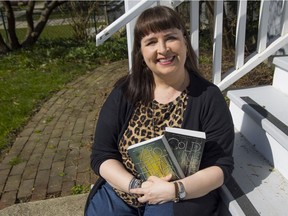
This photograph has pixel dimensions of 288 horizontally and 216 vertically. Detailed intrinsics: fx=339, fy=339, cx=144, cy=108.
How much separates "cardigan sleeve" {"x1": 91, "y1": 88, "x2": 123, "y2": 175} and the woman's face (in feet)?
0.86

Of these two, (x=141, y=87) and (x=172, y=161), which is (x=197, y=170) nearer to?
(x=172, y=161)

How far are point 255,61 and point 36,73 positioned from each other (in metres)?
4.32

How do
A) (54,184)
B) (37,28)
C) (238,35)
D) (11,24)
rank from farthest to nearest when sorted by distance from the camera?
(37,28) < (11,24) < (54,184) < (238,35)

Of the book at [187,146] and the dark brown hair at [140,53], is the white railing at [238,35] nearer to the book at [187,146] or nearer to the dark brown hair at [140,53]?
the dark brown hair at [140,53]

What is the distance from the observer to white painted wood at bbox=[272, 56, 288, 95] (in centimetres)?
220

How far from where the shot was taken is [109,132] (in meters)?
1.70

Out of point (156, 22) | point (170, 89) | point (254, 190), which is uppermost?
point (156, 22)

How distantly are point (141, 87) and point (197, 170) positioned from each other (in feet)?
1.64

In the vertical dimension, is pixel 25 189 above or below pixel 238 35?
below

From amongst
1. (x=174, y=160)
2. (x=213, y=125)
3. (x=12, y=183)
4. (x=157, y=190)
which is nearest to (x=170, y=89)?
(x=213, y=125)

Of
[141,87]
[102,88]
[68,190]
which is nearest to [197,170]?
[141,87]

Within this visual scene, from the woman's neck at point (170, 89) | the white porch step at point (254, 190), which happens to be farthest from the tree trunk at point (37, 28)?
the white porch step at point (254, 190)

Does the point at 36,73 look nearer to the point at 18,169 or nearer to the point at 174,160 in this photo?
the point at 18,169

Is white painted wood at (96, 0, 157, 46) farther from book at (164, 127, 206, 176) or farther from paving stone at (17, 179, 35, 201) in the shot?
paving stone at (17, 179, 35, 201)
